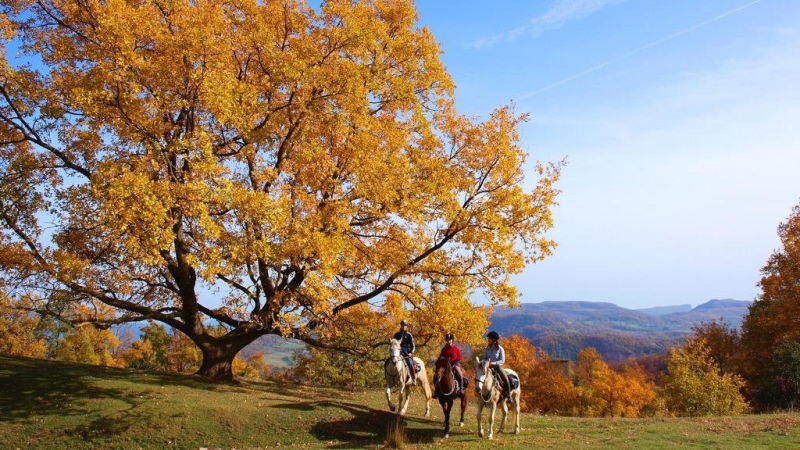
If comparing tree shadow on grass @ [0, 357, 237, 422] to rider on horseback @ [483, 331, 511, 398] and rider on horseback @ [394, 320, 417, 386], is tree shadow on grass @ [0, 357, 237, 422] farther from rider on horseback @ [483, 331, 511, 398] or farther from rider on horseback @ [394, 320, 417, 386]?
rider on horseback @ [483, 331, 511, 398]

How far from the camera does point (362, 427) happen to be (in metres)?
17.7

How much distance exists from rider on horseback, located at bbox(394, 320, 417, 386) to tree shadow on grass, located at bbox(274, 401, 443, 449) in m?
1.62

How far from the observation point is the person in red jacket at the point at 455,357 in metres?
17.8

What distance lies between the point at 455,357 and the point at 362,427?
3969 mm

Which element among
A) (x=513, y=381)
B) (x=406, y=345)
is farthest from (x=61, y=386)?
(x=513, y=381)

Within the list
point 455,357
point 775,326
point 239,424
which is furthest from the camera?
point 775,326

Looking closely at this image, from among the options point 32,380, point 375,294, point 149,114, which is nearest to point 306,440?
point 375,294

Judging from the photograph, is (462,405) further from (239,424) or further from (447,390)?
(239,424)

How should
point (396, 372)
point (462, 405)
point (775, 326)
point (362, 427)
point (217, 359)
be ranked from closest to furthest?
1. point (396, 372)
2. point (362, 427)
3. point (462, 405)
4. point (217, 359)
5. point (775, 326)

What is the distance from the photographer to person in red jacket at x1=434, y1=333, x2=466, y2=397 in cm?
1781

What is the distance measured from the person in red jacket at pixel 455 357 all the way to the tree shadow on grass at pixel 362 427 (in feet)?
5.88

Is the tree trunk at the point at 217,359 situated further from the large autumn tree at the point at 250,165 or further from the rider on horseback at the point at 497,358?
the rider on horseback at the point at 497,358

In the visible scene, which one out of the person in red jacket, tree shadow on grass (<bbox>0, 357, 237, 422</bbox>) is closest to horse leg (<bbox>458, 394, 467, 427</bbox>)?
the person in red jacket

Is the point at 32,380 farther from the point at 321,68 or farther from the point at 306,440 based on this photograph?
the point at 321,68
